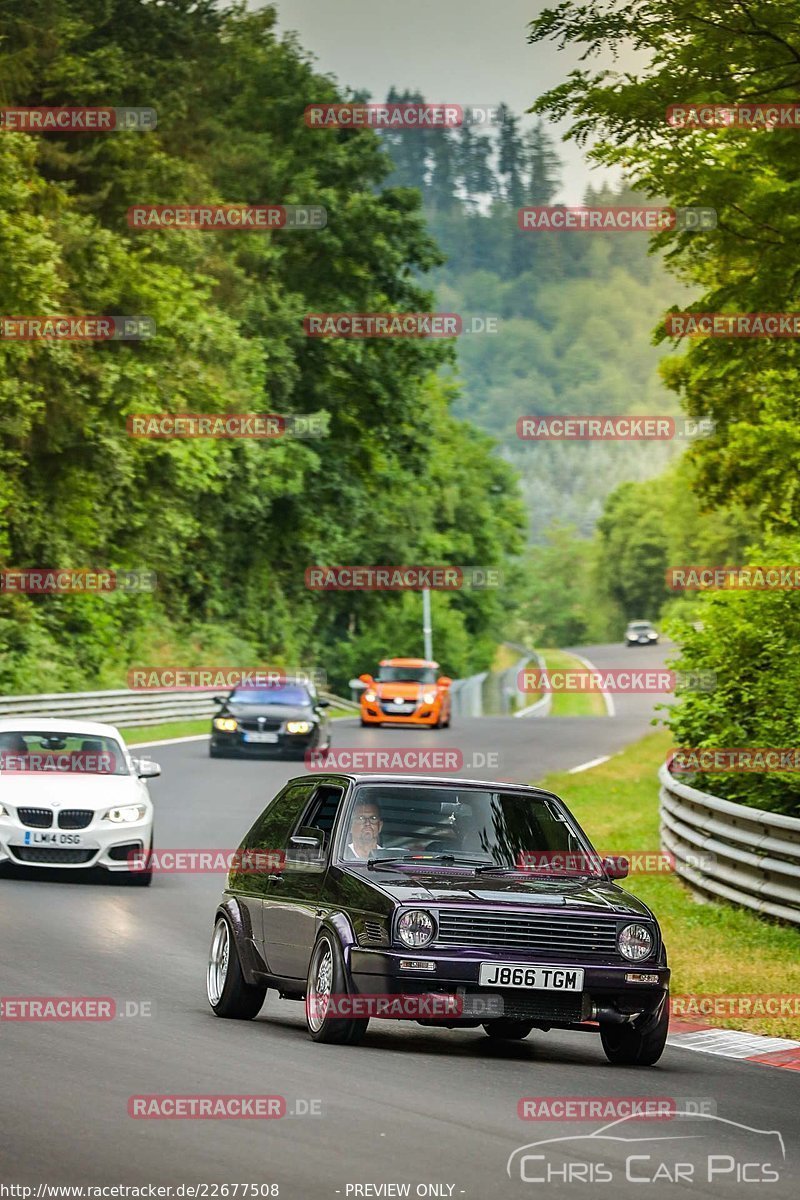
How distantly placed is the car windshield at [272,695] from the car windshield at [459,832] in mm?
25945

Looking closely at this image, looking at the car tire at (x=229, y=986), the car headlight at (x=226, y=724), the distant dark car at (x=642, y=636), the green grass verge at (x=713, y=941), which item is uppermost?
the car tire at (x=229, y=986)

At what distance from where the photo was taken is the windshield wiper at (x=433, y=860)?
10445 mm

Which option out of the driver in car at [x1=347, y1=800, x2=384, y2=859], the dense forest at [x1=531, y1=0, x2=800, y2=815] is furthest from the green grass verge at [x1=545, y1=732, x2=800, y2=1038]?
the driver in car at [x1=347, y1=800, x2=384, y2=859]

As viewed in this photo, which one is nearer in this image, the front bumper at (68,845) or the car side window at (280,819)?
the car side window at (280,819)

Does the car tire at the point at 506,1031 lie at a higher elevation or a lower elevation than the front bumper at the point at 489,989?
lower

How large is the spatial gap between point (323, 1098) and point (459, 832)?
2670 mm

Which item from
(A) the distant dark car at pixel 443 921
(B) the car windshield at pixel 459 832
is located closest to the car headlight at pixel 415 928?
(A) the distant dark car at pixel 443 921

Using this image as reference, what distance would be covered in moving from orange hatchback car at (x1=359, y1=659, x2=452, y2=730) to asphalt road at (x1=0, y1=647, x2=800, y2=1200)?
1362 inches

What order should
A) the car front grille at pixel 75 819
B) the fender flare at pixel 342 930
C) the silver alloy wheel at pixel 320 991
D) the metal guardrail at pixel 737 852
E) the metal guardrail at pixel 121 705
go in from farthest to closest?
the metal guardrail at pixel 121 705
the car front grille at pixel 75 819
the metal guardrail at pixel 737 852
the silver alloy wheel at pixel 320 991
the fender flare at pixel 342 930

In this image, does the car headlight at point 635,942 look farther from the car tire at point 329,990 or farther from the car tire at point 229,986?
the car tire at point 229,986

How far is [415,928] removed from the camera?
31.9ft

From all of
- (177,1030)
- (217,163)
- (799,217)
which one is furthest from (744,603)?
(217,163)

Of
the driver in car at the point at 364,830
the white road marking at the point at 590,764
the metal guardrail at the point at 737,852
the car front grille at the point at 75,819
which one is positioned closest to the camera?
the driver in car at the point at 364,830

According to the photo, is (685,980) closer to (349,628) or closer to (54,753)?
(54,753)
